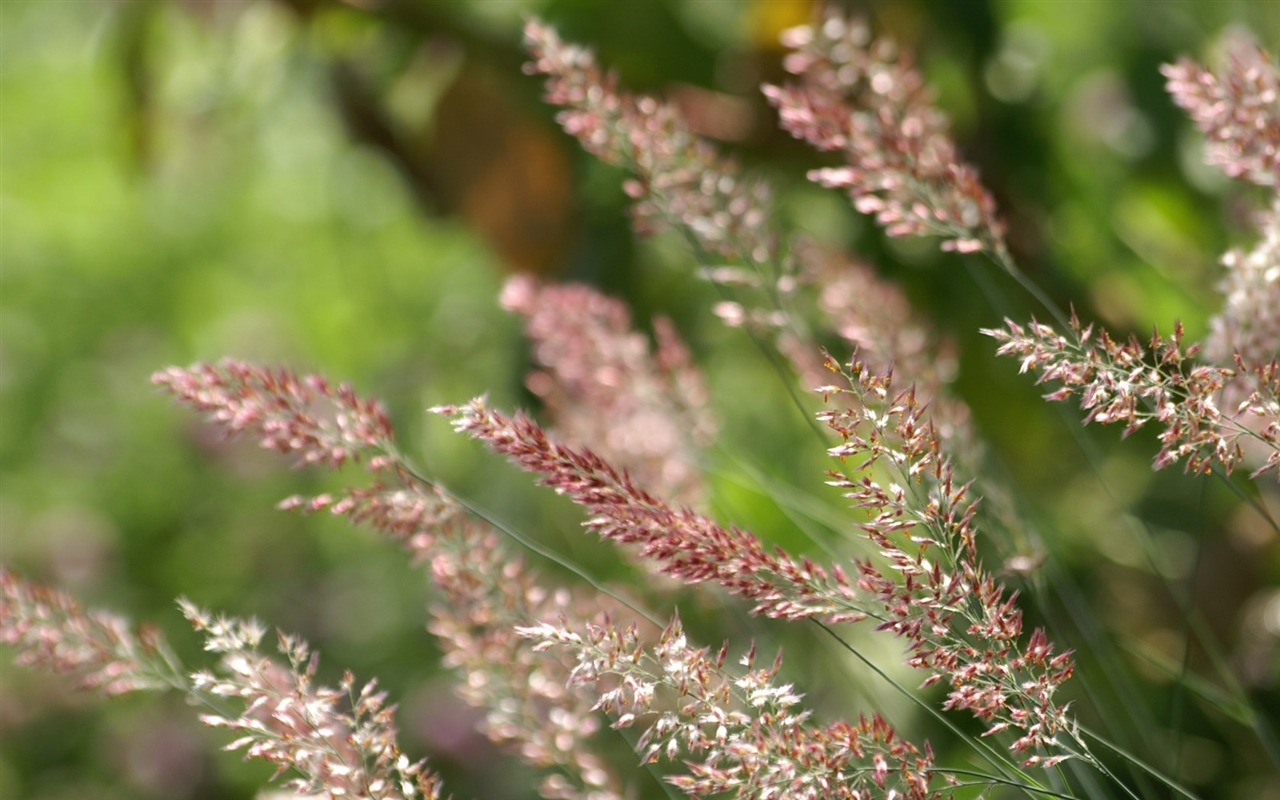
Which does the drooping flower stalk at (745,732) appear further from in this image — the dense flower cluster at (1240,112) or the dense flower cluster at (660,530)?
the dense flower cluster at (1240,112)

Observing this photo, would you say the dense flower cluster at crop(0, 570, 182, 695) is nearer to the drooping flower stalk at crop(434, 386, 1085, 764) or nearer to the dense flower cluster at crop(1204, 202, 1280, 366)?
the drooping flower stalk at crop(434, 386, 1085, 764)

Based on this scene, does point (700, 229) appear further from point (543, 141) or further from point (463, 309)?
point (463, 309)

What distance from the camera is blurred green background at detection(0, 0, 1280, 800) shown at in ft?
3.00

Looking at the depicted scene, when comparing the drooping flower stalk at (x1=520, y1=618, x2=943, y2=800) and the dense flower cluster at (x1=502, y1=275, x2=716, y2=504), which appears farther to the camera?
the dense flower cluster at (x1=502, y1=275, x2=716, y2=504)

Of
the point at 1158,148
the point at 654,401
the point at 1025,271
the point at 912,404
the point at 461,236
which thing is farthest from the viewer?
the point at 461,236

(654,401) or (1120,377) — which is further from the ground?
(1120,377)

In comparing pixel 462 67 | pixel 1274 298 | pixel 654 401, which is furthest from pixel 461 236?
pixel 1274 298

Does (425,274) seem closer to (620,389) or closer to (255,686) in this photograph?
(620,389)

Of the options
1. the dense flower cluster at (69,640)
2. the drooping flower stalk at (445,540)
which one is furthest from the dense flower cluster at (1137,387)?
the dense flower cluster at (69,640)

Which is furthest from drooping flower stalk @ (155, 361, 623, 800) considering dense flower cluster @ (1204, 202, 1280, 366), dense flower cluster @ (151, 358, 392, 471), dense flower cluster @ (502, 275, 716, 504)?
dense flower cluster @ (1204, 202, 1280, 366)

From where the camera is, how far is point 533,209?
93cm

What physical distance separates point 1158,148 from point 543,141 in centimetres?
47

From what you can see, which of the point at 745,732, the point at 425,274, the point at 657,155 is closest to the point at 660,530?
the point at 745,732

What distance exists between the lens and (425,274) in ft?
5.07
